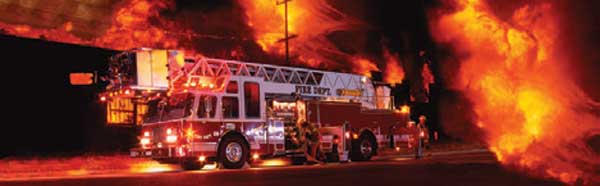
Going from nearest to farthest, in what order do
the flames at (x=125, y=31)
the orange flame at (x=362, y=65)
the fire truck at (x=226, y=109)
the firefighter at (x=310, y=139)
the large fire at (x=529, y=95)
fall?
the large fire at (x=529, y=95) < the fire truck at (x=226, y=109) < the firefighter at (x=310, y=139) < the flames at (x=125, y=31) < the orange flame at (x=362, y=65)

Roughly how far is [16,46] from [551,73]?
1988 cm

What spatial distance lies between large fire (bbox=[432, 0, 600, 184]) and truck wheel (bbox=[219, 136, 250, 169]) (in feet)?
23.2

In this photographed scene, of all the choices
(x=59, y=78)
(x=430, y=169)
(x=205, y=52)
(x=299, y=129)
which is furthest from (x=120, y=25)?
(x=430, y=169)

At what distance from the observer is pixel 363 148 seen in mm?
23719

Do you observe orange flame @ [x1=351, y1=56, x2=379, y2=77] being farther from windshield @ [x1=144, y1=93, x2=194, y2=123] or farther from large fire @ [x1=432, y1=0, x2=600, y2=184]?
large fire @ [x1=432, y1=0, x2=600, y2=184]

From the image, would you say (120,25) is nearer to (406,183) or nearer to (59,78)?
(59,78)

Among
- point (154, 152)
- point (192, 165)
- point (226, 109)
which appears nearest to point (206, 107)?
point (226, 109)

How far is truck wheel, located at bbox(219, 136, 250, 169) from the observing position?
766 inches

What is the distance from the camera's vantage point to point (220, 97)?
1983 cm

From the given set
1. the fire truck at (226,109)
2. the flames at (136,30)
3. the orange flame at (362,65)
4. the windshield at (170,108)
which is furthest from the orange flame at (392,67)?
the windshield at (170,108)

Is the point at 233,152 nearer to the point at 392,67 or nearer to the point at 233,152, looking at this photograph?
the point at 233,152

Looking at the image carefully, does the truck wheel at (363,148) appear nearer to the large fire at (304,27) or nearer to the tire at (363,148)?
the tire at (363,148)

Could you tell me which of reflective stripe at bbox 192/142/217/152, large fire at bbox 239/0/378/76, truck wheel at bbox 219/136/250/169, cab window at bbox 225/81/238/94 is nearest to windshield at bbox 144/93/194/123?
reflective stripe at bbox 192/142/217/152

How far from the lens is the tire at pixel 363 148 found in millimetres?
23438
